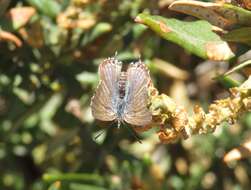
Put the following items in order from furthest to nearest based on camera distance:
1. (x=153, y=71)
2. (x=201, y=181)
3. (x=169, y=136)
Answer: (x=201, y=181)
(x=153, y=71)
(x=169, y=136)

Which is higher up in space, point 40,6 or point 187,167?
point 40,6

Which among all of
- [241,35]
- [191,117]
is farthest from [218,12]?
[191,117]

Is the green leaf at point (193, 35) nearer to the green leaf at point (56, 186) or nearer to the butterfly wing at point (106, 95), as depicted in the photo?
the butterfly wing at point (106, 95)

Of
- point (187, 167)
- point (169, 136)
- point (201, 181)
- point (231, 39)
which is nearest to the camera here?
point (169, 136)

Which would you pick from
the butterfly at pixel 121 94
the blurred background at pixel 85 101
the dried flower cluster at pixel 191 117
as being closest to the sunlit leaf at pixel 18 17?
the blurred background at pixel 85 101

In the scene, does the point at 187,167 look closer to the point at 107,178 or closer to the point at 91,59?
the point at 107,178

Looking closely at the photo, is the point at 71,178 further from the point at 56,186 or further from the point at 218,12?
the point at 218,12

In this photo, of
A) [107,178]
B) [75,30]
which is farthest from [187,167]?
[75,30]
